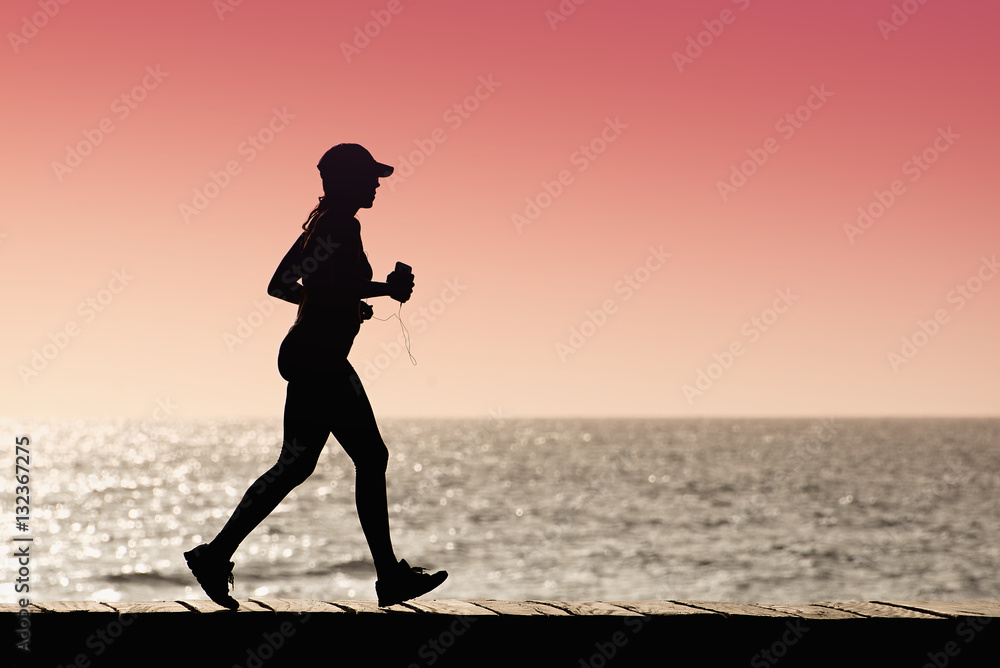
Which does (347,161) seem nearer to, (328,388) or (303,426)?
(328,388)

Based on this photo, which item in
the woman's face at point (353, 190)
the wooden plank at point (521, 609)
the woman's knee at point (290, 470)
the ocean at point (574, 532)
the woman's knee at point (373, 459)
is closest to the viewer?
the wooden plank at point (521, 609)

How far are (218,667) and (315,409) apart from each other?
3.85 ft

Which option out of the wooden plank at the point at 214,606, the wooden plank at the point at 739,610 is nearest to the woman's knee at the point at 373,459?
the wooden plank at the point at 214,606

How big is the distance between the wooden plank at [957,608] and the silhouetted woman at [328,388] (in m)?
2.13

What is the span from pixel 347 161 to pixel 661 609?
251 cm

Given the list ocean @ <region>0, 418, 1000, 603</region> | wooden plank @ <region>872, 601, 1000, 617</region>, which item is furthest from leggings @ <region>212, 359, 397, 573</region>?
ocean @ <region>0, 418, 1000, 603</region>

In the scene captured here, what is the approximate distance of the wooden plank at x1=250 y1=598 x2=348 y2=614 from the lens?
4367 mm

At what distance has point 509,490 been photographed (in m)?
66.8

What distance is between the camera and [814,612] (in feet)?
14.9

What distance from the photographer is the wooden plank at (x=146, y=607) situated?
4316mm

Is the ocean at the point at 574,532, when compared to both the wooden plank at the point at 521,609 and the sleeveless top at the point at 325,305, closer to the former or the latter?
the wooden plank at the point at 521,609

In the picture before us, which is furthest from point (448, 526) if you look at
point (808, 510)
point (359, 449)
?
point (359, 449)

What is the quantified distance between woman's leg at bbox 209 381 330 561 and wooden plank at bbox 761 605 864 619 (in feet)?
7.28

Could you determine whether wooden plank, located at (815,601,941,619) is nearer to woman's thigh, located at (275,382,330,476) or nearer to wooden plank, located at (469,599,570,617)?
wooden plank, located at (469,599,570,617)
